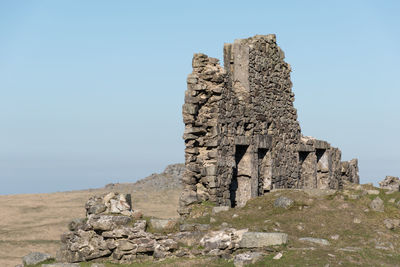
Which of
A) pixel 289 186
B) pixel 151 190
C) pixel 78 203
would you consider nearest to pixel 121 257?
pixel 289 186

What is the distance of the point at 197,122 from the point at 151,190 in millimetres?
20623

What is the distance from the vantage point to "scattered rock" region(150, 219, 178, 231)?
38.8 feet

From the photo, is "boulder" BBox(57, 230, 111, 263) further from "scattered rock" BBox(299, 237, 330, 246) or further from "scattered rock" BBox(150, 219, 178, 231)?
"scattered rock" BBox(299, 237, 330, 246)

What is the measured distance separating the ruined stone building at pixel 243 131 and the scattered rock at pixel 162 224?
321 cm

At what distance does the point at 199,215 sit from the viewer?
1460 cm

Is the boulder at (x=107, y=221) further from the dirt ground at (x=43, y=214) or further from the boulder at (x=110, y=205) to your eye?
the dirt ground at (x=43, y=214)

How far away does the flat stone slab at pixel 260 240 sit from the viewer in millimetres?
10445

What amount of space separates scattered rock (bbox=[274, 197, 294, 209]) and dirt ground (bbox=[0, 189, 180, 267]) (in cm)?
923

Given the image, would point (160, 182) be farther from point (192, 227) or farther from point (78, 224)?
point (192, 227)

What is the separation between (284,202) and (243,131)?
3690 mm

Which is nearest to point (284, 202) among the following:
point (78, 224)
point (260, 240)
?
point (260, 240)

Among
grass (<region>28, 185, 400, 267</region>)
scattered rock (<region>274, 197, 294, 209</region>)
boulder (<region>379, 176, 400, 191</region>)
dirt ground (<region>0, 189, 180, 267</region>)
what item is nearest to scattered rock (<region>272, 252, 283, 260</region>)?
grass (<region>28, 185, 400, 267</region>)

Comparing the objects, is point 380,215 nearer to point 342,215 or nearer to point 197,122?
point 342,215

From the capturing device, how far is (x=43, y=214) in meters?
28.4
